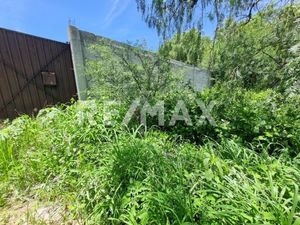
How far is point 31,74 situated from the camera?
3.92 m

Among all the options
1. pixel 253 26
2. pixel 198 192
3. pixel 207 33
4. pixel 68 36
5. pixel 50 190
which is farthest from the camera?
pixel 68 36

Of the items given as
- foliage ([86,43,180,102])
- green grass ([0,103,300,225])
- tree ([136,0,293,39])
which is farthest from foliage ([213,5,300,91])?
green grass ([0,103,300,225])

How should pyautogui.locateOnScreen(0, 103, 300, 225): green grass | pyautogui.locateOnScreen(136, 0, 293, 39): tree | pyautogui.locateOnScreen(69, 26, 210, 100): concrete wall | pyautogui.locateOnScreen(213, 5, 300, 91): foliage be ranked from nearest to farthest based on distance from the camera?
pyautogui.locateOnScreen(0, 103, 300, 225): green grass < pyautogui.locateOnScreen(136, 0, 293, 39): tree < pyautogui.locateOnScreen(213, 5, 300, 91): foliage < pyautogui.locateOnScreen(69, 26, 210, 100): concrete wall

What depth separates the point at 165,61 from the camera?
3.38m

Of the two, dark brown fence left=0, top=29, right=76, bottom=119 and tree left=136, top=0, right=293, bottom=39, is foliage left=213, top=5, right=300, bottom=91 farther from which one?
dark brown fence left=0, top=29, right=76, bottom=119

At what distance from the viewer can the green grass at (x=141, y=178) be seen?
122 centimetres

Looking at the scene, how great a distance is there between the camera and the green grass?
122 centimetres

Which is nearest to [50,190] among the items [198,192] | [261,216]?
[198,192]


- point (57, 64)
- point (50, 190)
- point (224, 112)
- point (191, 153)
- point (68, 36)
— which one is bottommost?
point (50, 190)

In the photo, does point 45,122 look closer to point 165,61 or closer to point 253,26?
point 165,61

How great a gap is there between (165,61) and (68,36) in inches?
90.2

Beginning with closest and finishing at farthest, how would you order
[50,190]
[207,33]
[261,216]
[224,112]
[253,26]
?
1. [261,216]
2. [50,190]
3. [207,33]
4. [224,112]
5. [253,26]

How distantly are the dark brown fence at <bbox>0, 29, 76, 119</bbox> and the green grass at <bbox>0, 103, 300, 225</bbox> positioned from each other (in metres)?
1.52

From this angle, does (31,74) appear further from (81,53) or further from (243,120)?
(243,120)
